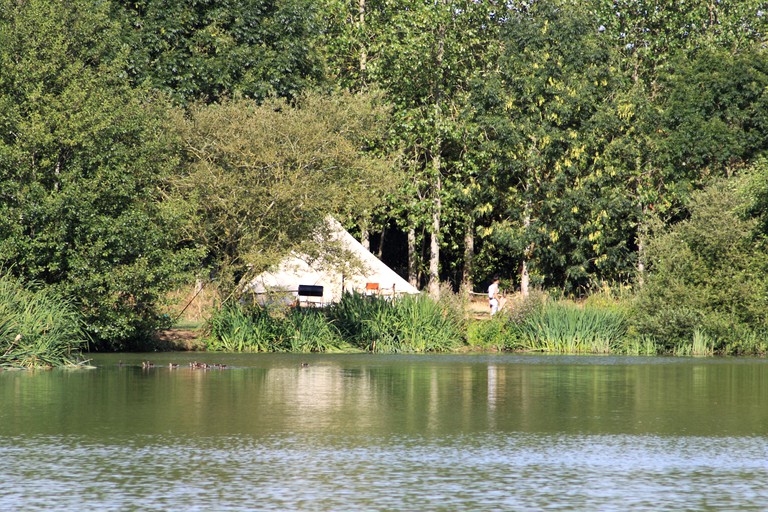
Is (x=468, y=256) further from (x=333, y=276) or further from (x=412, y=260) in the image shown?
(x=333, y=276)

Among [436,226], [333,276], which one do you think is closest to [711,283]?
[333,276]

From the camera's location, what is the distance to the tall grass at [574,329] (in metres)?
39.1

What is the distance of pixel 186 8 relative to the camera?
46750 millimetres

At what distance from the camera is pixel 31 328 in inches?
1160

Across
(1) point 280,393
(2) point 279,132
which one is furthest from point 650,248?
(1) point 280,393

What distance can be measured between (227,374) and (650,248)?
17596 mm

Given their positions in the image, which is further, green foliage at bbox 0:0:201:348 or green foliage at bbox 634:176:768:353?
green foliage at bbox 634:176:768:353

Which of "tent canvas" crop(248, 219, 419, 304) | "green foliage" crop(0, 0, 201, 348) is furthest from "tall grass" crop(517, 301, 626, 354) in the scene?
"green foliage" crop(0, 0, 201, 348)

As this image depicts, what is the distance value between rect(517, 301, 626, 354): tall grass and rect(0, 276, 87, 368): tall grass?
48.9 feet

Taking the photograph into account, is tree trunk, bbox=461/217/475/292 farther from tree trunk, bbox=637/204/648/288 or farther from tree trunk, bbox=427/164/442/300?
tree trunk, bbox=637/204/648/288

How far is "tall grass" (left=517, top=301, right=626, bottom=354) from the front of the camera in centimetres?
3909

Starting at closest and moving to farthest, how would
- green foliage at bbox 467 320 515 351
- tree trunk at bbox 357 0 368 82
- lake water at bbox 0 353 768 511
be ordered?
lake water at bbox 0 353 768 511 → green foliage at bbox 467 320 515 351 → tree trunk at bbox 357 0 368 82

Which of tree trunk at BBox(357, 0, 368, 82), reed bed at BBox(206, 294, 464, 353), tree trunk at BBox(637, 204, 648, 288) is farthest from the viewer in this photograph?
tree trunk at BBox(357, 0, 368, 82)

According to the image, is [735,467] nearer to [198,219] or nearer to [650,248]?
[198,219]
